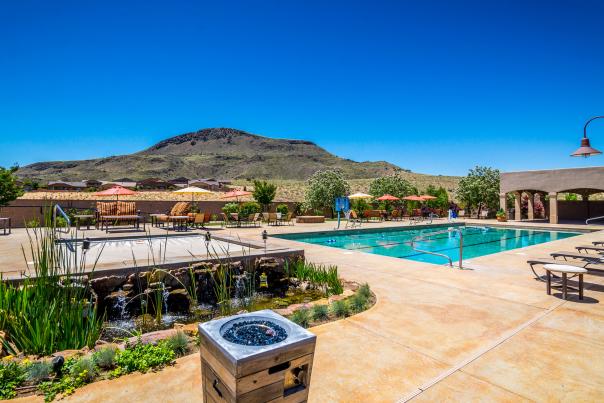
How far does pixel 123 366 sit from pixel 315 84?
33715 millimetres

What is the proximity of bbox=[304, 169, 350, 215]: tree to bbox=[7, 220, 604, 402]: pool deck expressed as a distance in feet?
57.2

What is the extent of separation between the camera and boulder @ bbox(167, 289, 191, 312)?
549 centimetres

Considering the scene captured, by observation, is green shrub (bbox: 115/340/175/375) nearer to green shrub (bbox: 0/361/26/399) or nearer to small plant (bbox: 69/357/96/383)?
small plant (bbox: 69/357/96/383)

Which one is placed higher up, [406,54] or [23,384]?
[406,54]

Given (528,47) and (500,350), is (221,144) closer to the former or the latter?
(528,47)

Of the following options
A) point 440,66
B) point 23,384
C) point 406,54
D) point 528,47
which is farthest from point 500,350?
point 440,66

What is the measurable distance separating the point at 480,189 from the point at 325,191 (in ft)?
36.6

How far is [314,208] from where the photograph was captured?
23078mm

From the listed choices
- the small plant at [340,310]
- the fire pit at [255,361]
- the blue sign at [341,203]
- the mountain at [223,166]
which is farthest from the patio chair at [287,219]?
the mountain at [223,166]

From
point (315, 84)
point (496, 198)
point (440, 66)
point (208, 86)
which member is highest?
point (208, 86)

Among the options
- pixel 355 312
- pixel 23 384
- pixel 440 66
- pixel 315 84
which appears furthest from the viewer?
Result: pixel 315 84

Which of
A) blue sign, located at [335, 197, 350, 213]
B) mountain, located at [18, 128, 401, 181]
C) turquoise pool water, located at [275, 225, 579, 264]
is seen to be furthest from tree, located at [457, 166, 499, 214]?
mountain, located at [18, 128, 401, 181]

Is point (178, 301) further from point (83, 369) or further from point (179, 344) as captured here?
point (83, 369)

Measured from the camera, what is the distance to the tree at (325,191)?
74.6 feet
